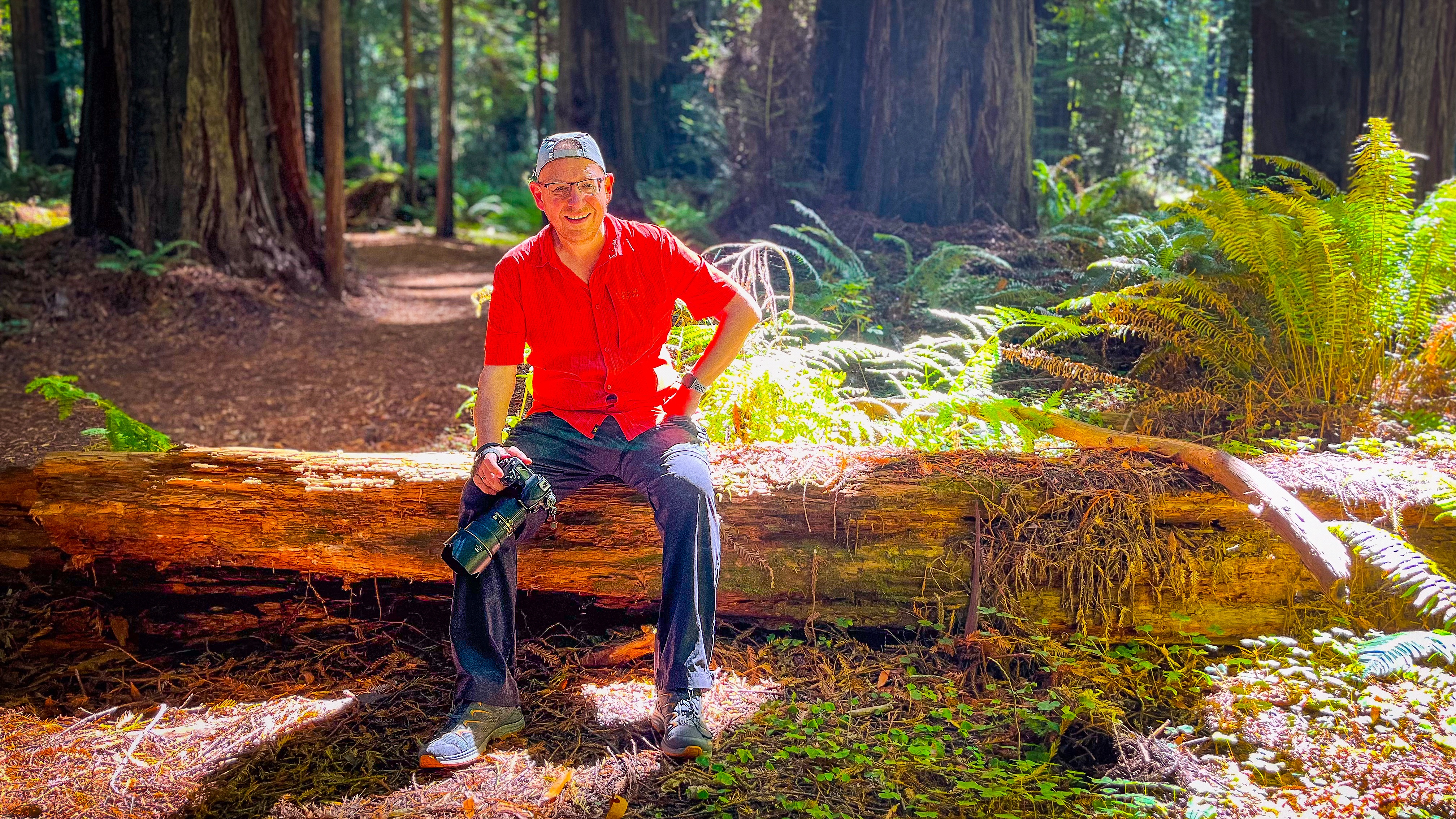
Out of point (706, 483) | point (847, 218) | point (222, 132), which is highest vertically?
point (222, 132)

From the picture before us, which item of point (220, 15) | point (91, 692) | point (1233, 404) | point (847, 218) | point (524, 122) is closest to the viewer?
point (91, 692)

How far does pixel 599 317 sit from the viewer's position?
3.31m

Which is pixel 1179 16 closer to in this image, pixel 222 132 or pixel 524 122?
pixel 222 132

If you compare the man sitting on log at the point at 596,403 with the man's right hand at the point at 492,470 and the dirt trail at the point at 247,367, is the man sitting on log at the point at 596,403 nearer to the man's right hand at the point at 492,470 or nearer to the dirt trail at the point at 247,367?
the man's right hand at the point at 492,470

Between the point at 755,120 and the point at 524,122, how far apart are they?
22.1m

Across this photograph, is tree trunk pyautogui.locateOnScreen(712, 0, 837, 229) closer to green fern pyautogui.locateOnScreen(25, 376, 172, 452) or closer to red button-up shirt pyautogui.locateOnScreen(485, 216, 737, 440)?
red button-up shirt pyautogui.locateOnScreen(485, 216, 737, 440)

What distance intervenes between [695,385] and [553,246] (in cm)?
72

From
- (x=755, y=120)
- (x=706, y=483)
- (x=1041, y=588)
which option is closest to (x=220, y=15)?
(x=755, y=120)

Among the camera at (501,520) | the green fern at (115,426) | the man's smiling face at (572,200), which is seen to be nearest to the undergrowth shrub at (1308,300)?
the man's smiling face at (572,200)

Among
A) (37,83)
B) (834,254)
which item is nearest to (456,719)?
(834,254)

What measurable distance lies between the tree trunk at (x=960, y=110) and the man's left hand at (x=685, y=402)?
542 cm

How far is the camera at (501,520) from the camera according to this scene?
2842 millimetres

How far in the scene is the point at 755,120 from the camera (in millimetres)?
9344

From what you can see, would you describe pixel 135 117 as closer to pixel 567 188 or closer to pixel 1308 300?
pixel 567 188
